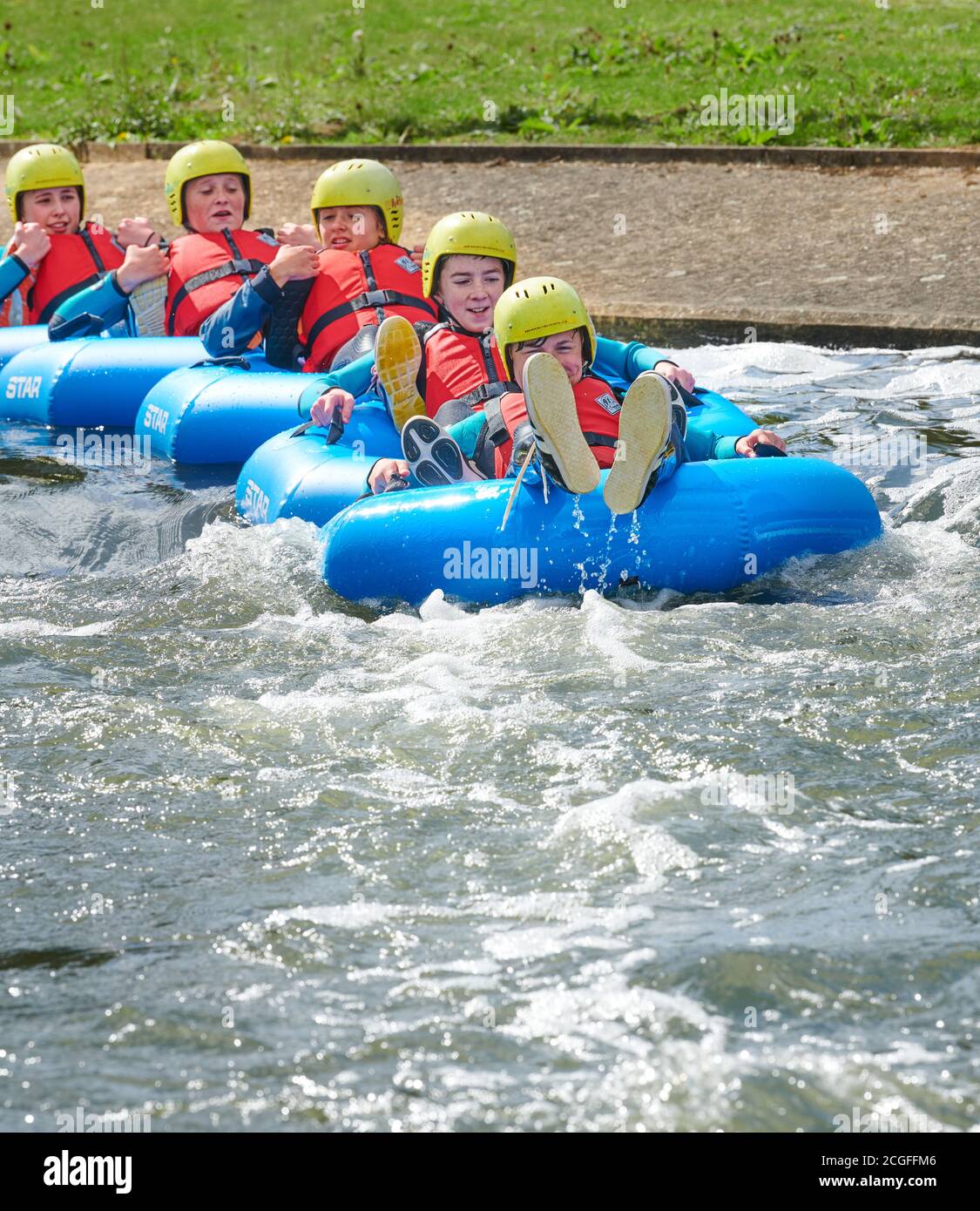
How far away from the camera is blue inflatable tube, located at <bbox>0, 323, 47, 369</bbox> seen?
30.3 ft

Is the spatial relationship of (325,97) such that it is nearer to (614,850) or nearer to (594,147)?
(594,147)

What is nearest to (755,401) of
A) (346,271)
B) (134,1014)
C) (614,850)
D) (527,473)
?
(346,271)

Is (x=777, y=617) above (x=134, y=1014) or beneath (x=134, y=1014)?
above

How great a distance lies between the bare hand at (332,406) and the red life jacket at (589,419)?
845 mm

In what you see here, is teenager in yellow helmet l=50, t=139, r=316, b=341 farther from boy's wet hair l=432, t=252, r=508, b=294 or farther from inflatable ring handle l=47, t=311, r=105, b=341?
boy's wet hair l=432, t=252, r=508, b=294

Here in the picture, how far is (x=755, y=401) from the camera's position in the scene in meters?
8.68

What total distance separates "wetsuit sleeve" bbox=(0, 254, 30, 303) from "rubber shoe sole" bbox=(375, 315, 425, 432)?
3613 millimetres

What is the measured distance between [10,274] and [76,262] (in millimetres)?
381

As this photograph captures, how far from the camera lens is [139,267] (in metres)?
8.72

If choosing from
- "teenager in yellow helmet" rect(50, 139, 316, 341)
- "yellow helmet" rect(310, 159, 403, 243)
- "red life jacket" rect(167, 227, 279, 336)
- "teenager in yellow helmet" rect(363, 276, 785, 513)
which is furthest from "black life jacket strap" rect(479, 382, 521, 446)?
"red life jacket" rect(167, 227, 279, 336)

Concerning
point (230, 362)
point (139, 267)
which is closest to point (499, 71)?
point (139, 267)

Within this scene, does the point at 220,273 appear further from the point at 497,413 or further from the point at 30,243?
the point at 497,413

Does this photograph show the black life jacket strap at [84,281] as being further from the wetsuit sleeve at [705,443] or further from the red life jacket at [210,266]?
the wetsuit sleeve at [705,443]
